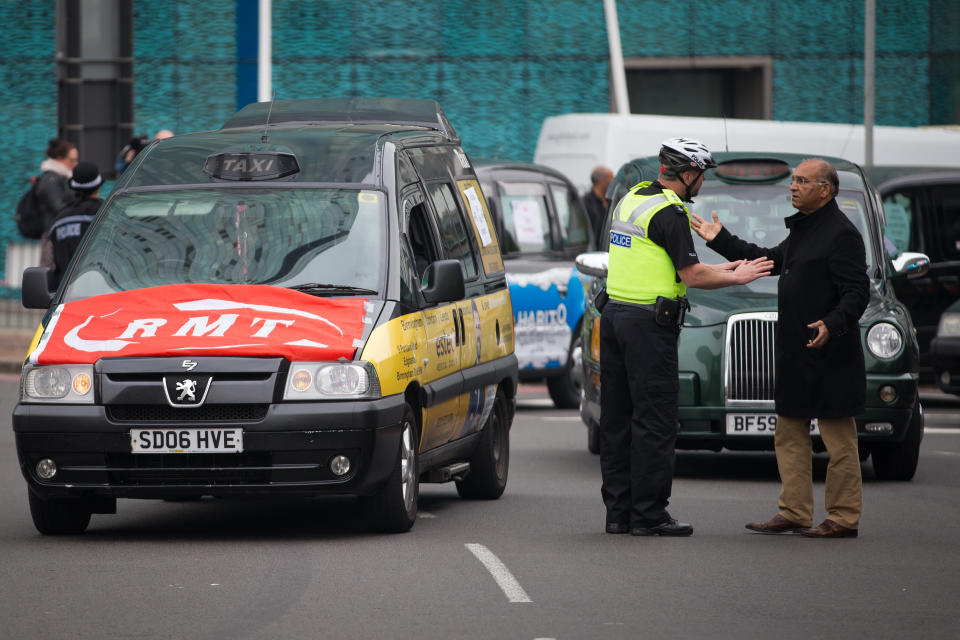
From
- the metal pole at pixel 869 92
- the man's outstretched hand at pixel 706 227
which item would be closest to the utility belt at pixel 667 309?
the man's outstretched hand at pixel 706 227

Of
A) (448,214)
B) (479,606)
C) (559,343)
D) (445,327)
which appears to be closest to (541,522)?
(445,327)

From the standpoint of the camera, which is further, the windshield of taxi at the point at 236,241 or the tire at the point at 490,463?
the tire at the point at 490,463

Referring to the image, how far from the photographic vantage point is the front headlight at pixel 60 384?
28.3 ft

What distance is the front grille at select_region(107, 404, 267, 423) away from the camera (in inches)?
335

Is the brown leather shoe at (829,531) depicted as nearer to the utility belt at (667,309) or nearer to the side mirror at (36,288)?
the utility belt at (667,309)

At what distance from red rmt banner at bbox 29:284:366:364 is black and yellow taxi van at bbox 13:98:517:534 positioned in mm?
10

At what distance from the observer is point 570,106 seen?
30.5m

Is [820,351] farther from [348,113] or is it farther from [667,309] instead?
[348,113]

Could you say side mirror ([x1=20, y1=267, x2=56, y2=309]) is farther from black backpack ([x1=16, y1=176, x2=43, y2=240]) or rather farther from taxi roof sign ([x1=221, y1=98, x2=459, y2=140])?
black backpack ([x1=16, y1=176, x2=43, y2=240])

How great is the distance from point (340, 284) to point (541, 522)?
5.50 feet

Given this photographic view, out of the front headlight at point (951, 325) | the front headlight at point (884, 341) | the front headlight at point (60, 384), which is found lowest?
the front headlight at point (951, 325)

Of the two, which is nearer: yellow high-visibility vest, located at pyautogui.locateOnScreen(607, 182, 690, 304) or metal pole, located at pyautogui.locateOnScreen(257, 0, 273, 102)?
yellow high-visibility vest, located at pyautogui.locateOnScreen(607, 182, 690, 304)

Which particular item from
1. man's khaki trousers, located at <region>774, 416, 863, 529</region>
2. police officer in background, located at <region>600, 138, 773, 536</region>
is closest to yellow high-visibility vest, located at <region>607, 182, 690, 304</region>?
police officer in background, located at <region>600, 138, 773, 536</region>

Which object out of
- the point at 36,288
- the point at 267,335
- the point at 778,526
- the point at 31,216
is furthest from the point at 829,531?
the point at 31,216
